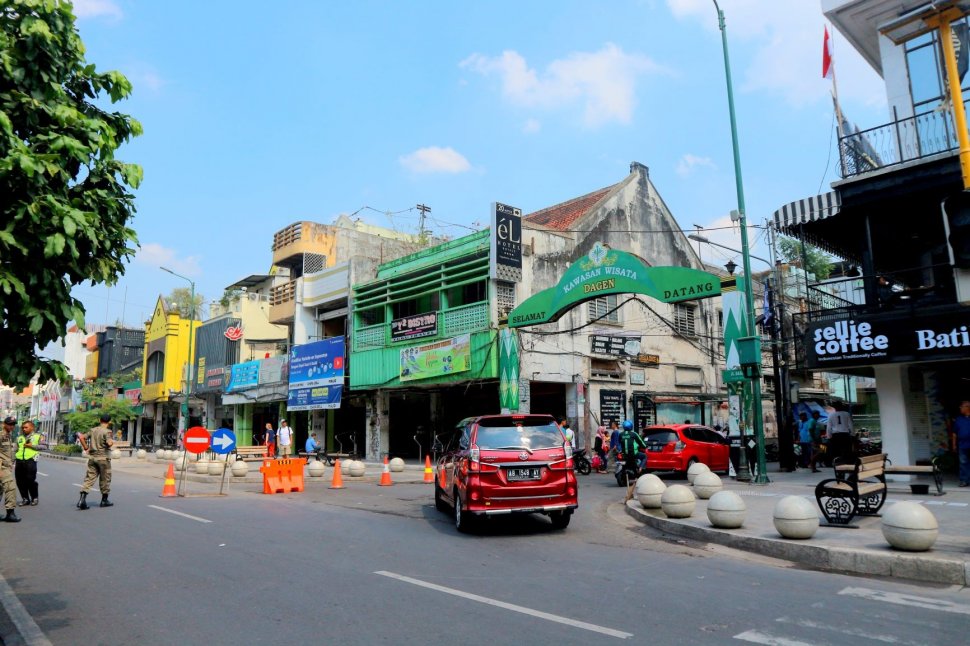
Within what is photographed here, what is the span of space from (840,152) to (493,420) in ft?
35.6

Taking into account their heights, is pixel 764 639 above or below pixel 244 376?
below

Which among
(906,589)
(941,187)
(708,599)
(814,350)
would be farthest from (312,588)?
(941,187)

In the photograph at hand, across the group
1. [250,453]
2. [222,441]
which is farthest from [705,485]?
[250,453]

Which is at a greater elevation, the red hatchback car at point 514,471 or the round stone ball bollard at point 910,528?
the red hatchback car at point 514,471

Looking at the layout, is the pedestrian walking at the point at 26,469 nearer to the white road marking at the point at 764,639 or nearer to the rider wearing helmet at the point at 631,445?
the rider wearing helmet at the point at 631,445

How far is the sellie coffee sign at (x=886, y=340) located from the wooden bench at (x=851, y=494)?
196 inches

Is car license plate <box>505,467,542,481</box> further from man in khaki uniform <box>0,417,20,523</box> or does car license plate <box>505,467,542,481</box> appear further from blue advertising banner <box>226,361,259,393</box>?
blue advertising banner <box>226,361,259,393</box>

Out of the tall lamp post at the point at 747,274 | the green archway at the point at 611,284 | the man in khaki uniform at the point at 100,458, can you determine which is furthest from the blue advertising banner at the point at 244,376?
the tall lamp post at the point at 747,274

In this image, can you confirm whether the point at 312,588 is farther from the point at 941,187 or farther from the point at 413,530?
the point at 941,187

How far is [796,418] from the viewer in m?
24.4

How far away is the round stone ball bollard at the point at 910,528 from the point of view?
736 cm

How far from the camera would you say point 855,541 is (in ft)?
27.1

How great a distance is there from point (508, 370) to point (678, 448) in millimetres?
6762

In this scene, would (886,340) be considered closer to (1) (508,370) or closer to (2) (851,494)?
(2) (851,494)
